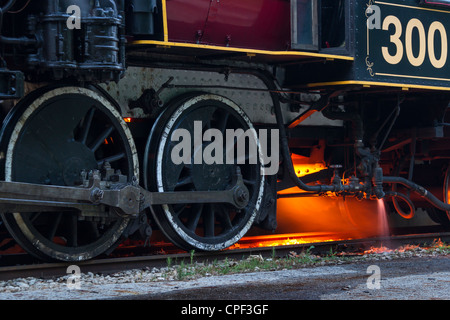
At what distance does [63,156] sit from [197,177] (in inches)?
62.7

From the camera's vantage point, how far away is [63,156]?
7742 mm

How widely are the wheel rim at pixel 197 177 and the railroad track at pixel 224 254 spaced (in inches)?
7.6

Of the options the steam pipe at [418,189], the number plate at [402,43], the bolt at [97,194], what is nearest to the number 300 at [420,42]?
the number plate at [402,43]

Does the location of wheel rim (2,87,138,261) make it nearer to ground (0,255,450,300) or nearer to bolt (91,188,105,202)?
bolt (91,188,105,202)

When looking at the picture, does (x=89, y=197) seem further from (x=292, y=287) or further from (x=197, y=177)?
(x=292, y=287)

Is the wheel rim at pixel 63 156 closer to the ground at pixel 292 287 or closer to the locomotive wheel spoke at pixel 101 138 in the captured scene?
the locomotive wheel spoke at pixel 101 138

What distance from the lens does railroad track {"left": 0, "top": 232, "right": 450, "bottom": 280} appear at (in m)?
7.37

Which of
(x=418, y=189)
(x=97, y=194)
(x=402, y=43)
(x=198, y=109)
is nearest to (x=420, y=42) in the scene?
(x=402, y=43)

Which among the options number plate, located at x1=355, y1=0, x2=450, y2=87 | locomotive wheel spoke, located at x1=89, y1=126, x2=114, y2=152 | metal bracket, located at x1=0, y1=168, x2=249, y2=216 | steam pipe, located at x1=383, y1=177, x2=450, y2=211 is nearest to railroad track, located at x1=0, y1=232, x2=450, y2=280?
steam pipe, located at x1=383, y1=177, x2=450, y2=211

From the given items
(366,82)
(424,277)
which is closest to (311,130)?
(366,82)

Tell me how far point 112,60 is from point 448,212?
19.9 ft

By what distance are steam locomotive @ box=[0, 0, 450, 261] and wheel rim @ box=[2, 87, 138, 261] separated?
13 mm
